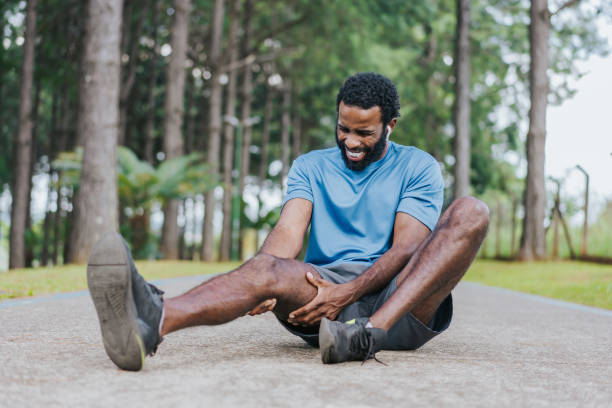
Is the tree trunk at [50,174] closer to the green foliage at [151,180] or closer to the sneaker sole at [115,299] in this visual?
the green foliage at [151,180]

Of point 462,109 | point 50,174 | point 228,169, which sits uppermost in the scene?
point 462,109

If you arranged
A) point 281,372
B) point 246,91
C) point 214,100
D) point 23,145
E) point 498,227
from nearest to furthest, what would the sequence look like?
point 281,372 → point 23,145 → point 214,100 → point 498,227 → point 246,91

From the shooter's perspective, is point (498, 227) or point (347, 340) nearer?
point (347, 340)

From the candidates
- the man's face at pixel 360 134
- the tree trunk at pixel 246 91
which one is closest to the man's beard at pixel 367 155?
the man's face at pixel 360 134

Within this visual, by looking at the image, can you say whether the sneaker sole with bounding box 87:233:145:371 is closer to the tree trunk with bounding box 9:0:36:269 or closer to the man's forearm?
the man's forearm

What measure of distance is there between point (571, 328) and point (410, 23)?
56.7ft

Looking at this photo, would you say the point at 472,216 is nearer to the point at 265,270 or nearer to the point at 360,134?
the point at 360,134

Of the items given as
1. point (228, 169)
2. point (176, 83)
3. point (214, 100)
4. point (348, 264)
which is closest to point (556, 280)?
point (348, 264)

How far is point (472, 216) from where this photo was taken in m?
3.20

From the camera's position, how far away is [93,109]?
12.4 metres

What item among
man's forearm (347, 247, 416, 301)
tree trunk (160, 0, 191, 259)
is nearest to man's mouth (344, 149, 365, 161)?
man's forearm (347, 247, 416, 301)

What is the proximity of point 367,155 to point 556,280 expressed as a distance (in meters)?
9.76

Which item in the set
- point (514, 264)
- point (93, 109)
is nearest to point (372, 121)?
point (93, 109)

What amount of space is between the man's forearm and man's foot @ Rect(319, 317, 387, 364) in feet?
0.84
